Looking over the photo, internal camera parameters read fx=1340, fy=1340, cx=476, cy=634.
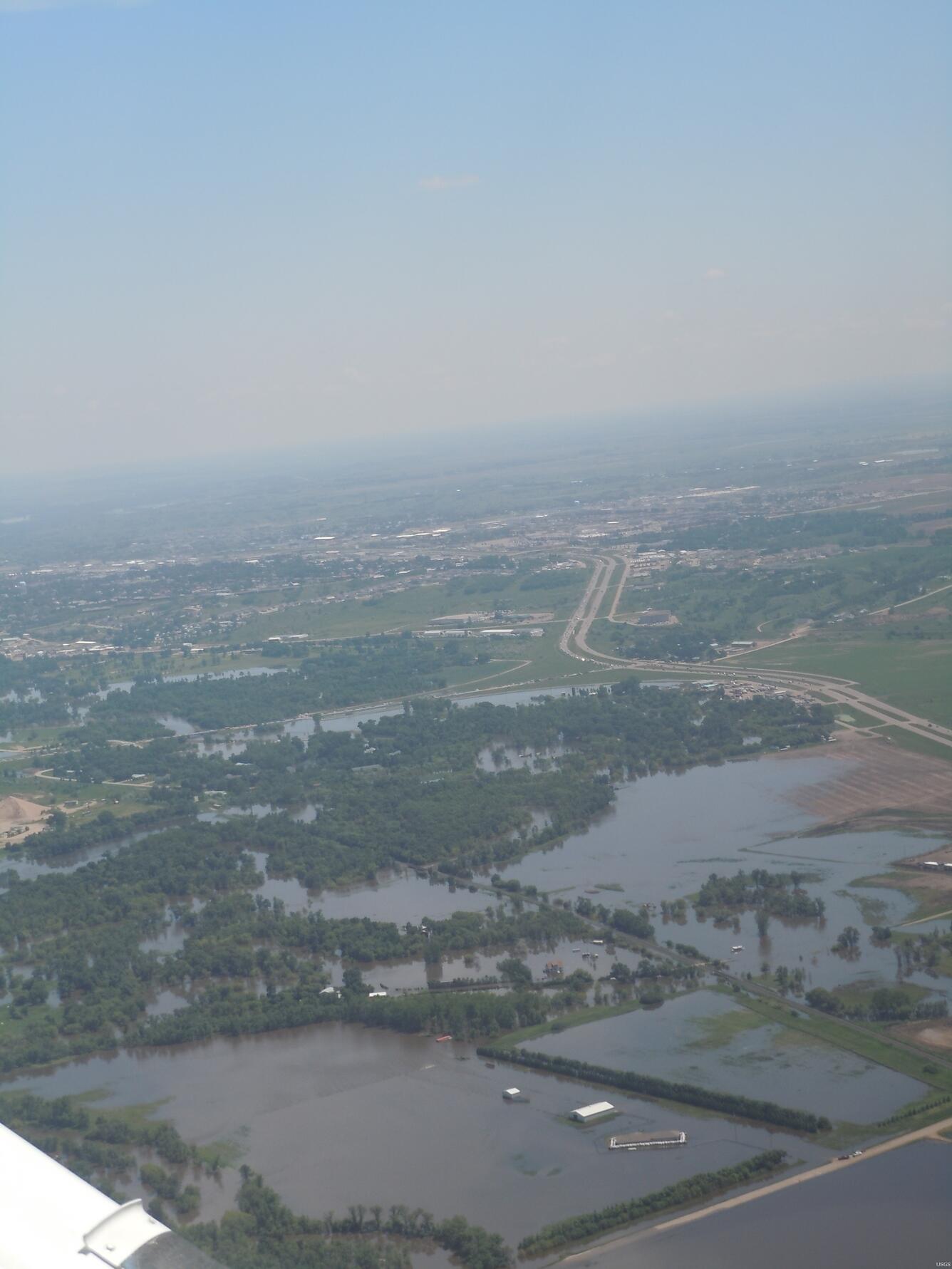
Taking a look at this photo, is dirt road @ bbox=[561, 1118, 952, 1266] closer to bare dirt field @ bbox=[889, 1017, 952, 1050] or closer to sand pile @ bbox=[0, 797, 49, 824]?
bare dirt field @ bbox=[889, 1017, 952, 1050]

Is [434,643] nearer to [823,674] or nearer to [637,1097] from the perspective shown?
[823,674]

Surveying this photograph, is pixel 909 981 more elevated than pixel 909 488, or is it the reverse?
pixel 909 488

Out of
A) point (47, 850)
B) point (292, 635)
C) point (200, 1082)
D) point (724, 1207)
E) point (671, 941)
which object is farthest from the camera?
point (292, 635)

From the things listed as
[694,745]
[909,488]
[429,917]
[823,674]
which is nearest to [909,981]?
[429,917]

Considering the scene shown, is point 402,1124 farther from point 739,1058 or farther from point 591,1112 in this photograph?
point 739,1058

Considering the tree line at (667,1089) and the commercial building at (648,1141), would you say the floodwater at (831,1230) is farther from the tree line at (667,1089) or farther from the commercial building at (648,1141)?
the commercial building at (648,1141)

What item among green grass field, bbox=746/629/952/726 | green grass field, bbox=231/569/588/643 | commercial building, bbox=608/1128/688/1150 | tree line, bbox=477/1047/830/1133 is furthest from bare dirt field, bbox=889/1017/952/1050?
green grass field, bbox=231/569/588/643

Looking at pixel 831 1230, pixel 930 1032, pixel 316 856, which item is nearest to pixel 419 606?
pixel 316 856
